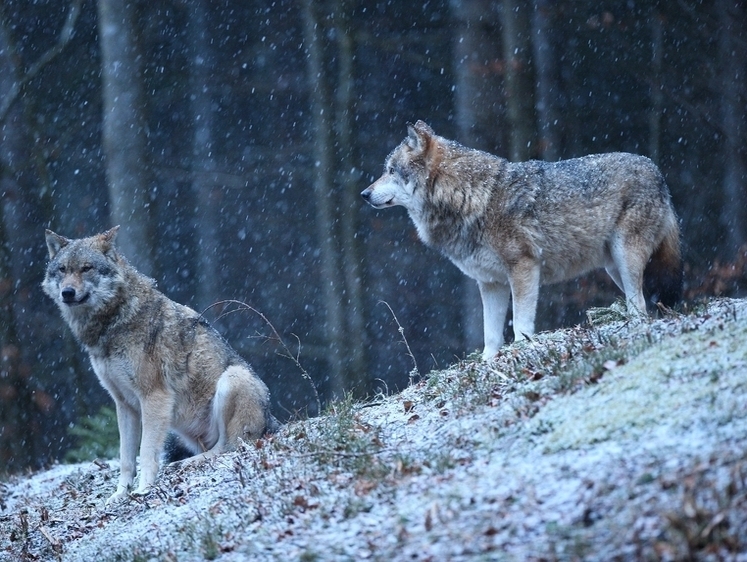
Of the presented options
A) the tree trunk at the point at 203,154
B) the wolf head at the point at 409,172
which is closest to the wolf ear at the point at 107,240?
the wolf head at the point at 409,172

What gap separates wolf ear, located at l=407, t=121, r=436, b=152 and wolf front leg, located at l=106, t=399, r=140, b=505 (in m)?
3.78

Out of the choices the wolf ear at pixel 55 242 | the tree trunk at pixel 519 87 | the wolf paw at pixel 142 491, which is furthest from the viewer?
the tree trunk at pixel 519 87

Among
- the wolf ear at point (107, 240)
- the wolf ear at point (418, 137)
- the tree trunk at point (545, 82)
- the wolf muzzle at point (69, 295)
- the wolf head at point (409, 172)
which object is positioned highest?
the tree trunk at point (545, 82)

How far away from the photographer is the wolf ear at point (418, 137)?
8.80 m

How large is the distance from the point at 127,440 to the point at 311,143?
14.5m

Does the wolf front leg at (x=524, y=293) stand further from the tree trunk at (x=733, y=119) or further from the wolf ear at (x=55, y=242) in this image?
the tree trunk at (x=733, y=119)

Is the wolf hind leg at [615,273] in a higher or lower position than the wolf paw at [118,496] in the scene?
higher

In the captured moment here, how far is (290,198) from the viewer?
74.1ft

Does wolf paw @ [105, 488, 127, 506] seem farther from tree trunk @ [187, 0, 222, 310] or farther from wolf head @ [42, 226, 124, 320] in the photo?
tree trunk @ [187, 0, 222, 310]

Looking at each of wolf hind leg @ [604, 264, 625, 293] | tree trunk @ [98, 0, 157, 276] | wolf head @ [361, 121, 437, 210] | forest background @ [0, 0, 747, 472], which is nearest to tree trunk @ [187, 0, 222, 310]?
forest background @ [0, 0, 747, 472]

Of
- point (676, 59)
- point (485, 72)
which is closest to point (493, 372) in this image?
point (485, 72)

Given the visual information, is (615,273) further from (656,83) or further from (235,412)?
(656,83)

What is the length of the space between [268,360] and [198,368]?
12.9 metres

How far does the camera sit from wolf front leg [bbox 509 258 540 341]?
26.9ft
